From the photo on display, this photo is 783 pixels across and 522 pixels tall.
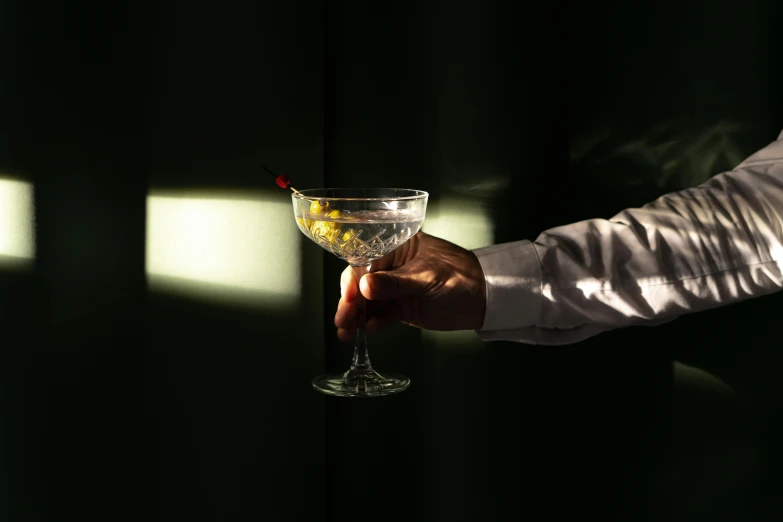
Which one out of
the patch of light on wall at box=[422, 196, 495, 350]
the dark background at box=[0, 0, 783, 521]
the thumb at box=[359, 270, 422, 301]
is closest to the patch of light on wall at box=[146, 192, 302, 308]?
the dark background at box=[0, 0, 783, 521]

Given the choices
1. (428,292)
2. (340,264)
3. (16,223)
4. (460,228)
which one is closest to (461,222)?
(460,228)

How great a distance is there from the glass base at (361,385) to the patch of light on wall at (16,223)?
746 mm

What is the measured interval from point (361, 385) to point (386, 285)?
18 centimetres

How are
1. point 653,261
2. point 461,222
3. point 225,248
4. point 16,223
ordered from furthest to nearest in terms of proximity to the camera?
point 225,248 → point 461,222 → point 16,223 → point 653,261

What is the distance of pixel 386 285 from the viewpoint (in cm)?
131

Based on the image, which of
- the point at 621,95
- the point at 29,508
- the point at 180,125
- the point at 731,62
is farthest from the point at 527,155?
the point at 29,508

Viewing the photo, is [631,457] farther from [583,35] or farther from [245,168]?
[245,168]

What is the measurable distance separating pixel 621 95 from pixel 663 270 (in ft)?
1.80

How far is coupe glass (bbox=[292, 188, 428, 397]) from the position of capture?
124cm

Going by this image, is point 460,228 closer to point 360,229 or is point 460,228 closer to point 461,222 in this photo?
point 461,222

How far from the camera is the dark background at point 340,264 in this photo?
1661 mm

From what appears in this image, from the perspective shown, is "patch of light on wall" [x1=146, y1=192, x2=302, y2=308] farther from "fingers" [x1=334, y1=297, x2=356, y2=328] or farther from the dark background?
"fingers" [x1=334, y1=297, x2=356, y2=328]

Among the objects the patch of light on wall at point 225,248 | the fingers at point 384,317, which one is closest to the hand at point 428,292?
the fingers at point 384,317

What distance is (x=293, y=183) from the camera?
2.21 metres
